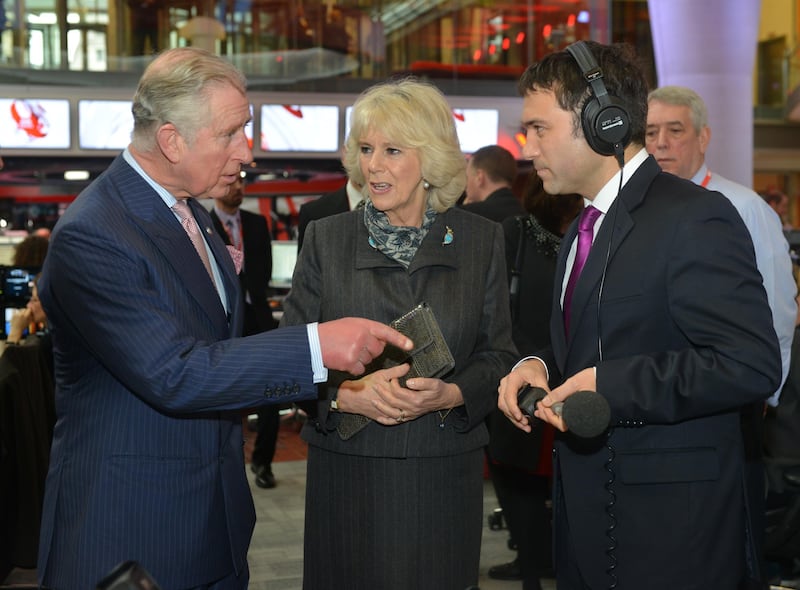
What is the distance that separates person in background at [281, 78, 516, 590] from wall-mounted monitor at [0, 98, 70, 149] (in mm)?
10160

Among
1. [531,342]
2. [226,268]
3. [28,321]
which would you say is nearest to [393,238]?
[226,268]

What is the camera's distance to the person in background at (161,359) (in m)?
2.01

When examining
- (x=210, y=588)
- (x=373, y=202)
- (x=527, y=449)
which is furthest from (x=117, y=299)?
(x=527, y=449)

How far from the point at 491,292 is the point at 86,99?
10.4 meters

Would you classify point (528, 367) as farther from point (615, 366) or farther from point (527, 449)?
point (527, 449)

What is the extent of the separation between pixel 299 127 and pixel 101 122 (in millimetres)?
2368

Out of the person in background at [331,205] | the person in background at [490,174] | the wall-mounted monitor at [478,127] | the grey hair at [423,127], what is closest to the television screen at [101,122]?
the wall-mounted monitor at [478,127]

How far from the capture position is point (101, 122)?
483 inches

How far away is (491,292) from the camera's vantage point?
291 cm

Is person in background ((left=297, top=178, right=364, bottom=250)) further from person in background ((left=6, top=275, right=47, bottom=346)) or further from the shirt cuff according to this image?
the shirt cuff

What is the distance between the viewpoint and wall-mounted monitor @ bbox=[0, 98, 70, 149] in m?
12.1

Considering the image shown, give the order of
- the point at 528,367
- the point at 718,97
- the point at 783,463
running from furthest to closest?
the point at 718,97 < the point at 783,463 < the point at 528,367

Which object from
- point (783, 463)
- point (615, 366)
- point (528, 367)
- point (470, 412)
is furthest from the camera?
point (783, 463)

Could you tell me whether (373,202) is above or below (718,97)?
below
